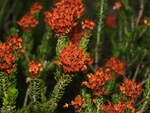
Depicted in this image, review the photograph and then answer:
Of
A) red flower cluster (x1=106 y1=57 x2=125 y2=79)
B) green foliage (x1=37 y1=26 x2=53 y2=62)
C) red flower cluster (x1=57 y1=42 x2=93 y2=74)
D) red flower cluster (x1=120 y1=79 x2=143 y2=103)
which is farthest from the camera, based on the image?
green foliage (x1=37 y1=26 x2=53 y2=62)

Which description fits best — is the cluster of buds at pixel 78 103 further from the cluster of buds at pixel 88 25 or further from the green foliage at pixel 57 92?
the cluster of buds at pixel 88 25

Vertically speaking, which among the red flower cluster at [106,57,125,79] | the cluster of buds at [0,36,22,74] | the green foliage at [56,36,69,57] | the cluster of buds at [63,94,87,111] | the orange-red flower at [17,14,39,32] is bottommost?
the cluster of buds at [63,94,87,111]

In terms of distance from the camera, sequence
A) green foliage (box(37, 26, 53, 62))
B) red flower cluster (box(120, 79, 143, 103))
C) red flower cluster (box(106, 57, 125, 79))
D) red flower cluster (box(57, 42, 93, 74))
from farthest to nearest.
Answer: green foliage (box(37, 26, 53, 62))
red flower cluster (box(106, 57, 125, 79))
red flower cluster (box(120, 79, 143, 103))
red flower cluster (box(57, 42, 93, 74))

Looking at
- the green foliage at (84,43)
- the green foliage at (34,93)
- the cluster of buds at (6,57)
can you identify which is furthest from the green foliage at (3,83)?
the green foliage at (84,43)

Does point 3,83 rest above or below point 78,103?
above

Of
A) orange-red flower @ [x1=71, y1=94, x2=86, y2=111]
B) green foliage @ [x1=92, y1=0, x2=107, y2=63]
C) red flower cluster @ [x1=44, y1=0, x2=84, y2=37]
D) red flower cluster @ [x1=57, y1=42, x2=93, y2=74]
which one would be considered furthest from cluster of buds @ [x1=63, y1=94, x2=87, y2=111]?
green foliage @ [x1=92, y1=0, x2=107, y2=63]

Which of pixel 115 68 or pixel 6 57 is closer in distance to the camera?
pixel 6 57

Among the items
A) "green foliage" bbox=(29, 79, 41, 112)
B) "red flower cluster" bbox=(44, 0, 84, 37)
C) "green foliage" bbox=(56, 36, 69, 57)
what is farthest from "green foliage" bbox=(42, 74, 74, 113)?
"red flower cluster" bbox=(44, 0, 84, 37)

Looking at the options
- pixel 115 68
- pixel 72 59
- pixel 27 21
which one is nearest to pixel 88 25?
pixel 72 59

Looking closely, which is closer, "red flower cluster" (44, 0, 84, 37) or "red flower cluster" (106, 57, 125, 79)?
"red flower cluster" (44, 0, 84, 37)

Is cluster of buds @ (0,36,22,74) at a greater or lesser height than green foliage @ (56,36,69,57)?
lesser

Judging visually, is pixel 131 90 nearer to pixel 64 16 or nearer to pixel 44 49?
pixel 64 16

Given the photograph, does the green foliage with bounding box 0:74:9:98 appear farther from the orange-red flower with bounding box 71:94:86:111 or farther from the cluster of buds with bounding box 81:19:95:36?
the cluster of buds with bounding box 81:19:95:36
